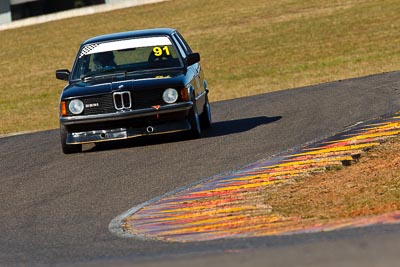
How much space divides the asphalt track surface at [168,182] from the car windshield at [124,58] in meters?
0.97

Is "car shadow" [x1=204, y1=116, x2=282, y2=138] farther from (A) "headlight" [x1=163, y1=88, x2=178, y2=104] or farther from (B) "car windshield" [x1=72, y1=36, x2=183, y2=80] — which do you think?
(A) "headlight" [x1=163, y1=88, x2=178, y2=104]

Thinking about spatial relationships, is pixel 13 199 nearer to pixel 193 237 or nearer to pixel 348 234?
pixel 193 237

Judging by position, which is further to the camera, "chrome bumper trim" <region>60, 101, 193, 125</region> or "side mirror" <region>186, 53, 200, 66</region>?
"side mirror" <region>186, 53, 200, 66</region>

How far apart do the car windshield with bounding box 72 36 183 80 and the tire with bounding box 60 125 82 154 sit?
0.97m

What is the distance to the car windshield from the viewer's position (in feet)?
50.6

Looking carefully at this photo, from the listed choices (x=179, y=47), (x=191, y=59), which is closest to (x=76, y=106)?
(x=191, y=59)

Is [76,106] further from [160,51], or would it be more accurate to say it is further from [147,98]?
[160,51]

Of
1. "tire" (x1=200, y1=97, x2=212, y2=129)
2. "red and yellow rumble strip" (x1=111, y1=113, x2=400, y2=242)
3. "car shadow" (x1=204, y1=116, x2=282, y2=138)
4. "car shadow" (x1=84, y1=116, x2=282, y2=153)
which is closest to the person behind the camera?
"red and yellow rumble strip" (x1=111, y1=113, x2=400, y2=242)

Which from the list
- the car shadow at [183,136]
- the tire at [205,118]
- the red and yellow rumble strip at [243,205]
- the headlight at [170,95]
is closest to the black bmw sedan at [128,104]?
the headlight at [170,95]

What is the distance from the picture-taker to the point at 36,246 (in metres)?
8.68

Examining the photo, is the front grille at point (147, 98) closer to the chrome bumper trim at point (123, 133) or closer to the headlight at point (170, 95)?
the headlight at point (170, 95)

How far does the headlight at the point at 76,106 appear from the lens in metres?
14.5

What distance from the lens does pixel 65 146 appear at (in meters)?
14.9

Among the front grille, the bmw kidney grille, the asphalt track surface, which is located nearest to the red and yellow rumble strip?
the asphalt track surface
